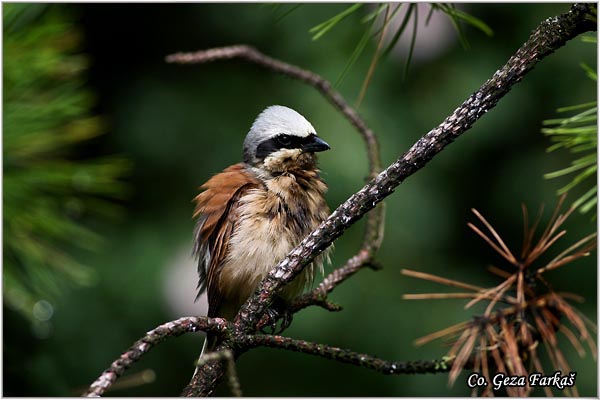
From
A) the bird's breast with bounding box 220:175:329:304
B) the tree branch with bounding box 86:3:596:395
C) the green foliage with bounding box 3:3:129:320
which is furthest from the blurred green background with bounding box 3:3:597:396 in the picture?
the tree branch with bounding box 86:3:596:395

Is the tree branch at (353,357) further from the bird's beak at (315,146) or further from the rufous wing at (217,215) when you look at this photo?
the bird's beak at (315,146)

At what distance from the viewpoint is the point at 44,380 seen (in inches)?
135

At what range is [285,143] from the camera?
123 inches

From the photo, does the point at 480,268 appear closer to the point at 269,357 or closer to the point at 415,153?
the point at 269,357

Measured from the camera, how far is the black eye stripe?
3.12 meters

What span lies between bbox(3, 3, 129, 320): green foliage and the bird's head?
2.21ft

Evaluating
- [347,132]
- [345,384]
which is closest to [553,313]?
[347,132]

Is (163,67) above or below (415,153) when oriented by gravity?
above

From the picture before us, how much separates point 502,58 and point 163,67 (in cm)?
199

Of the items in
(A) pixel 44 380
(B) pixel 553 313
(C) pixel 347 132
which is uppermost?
(C) pixel 347 132

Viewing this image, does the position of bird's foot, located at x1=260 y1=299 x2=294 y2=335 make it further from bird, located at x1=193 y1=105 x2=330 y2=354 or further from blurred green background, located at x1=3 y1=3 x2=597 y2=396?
blurred green background, located at x1=3 y1=3 x2=597 y2=396

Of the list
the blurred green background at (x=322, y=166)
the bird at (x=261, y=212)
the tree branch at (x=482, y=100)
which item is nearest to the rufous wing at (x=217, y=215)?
the bird at (x=261, y=212)

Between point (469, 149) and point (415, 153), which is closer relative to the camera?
point (415, 153)

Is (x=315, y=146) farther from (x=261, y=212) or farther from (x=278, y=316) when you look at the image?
(x=278, y=316)
